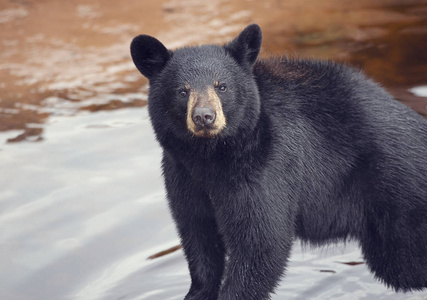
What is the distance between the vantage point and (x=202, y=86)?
4.21 m

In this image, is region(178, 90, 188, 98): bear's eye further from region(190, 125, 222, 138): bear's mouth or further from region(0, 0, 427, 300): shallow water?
region(0, 0, 427, 300): shallow water

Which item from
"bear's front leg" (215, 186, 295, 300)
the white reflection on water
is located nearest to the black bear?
"bear's front leg" (215, 186, 295, 300)

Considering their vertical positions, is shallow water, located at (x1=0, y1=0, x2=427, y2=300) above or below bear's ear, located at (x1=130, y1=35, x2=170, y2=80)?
below

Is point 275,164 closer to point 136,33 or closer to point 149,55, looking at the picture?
point 149,55

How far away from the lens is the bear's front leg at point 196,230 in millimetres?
4484

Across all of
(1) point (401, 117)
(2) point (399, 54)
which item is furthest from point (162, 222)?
(2) point (399, 54)

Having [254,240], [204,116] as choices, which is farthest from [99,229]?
[204,116]

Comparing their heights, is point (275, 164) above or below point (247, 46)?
below

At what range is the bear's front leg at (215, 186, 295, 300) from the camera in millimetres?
4289

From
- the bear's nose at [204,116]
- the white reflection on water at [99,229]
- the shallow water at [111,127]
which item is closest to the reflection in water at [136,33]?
the shallow water at [111,127]

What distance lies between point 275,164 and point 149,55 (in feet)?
3.07

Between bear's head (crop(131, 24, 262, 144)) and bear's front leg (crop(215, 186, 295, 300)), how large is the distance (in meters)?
0.40

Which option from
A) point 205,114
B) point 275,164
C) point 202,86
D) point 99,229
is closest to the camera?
point 205,114

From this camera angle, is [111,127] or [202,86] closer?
[202,86]
